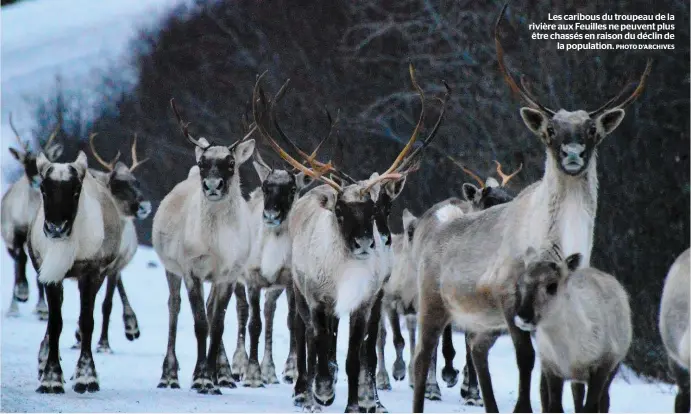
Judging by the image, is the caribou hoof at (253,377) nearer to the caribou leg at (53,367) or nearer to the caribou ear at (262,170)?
the caribou ear at (262,170)

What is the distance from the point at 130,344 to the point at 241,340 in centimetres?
275

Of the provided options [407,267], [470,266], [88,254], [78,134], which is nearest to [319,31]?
[78,134]

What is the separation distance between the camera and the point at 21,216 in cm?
1745

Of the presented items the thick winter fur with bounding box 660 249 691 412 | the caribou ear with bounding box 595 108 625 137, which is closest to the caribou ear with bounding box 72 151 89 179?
the caribou ear with bounding box 595 108 625 137

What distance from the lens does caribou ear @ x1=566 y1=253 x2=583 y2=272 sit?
336 inches

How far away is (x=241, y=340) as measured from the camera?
1340 cm

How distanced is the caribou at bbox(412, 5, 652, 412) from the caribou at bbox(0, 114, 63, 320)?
8.01 metres

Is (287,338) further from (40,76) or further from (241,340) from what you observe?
(40,76)

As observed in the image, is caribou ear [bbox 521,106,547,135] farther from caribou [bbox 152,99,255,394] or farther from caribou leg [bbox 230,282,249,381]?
caribou leg [bbox 230,282,249,381]

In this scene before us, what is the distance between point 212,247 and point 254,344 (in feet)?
4.37

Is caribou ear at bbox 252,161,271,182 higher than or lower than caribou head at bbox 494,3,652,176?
higher

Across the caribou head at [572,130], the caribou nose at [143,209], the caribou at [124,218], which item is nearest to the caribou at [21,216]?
the caribou at [124,218]

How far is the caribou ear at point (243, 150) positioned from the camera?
12242 mm

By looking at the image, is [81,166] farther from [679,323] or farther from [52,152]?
[52,152]
